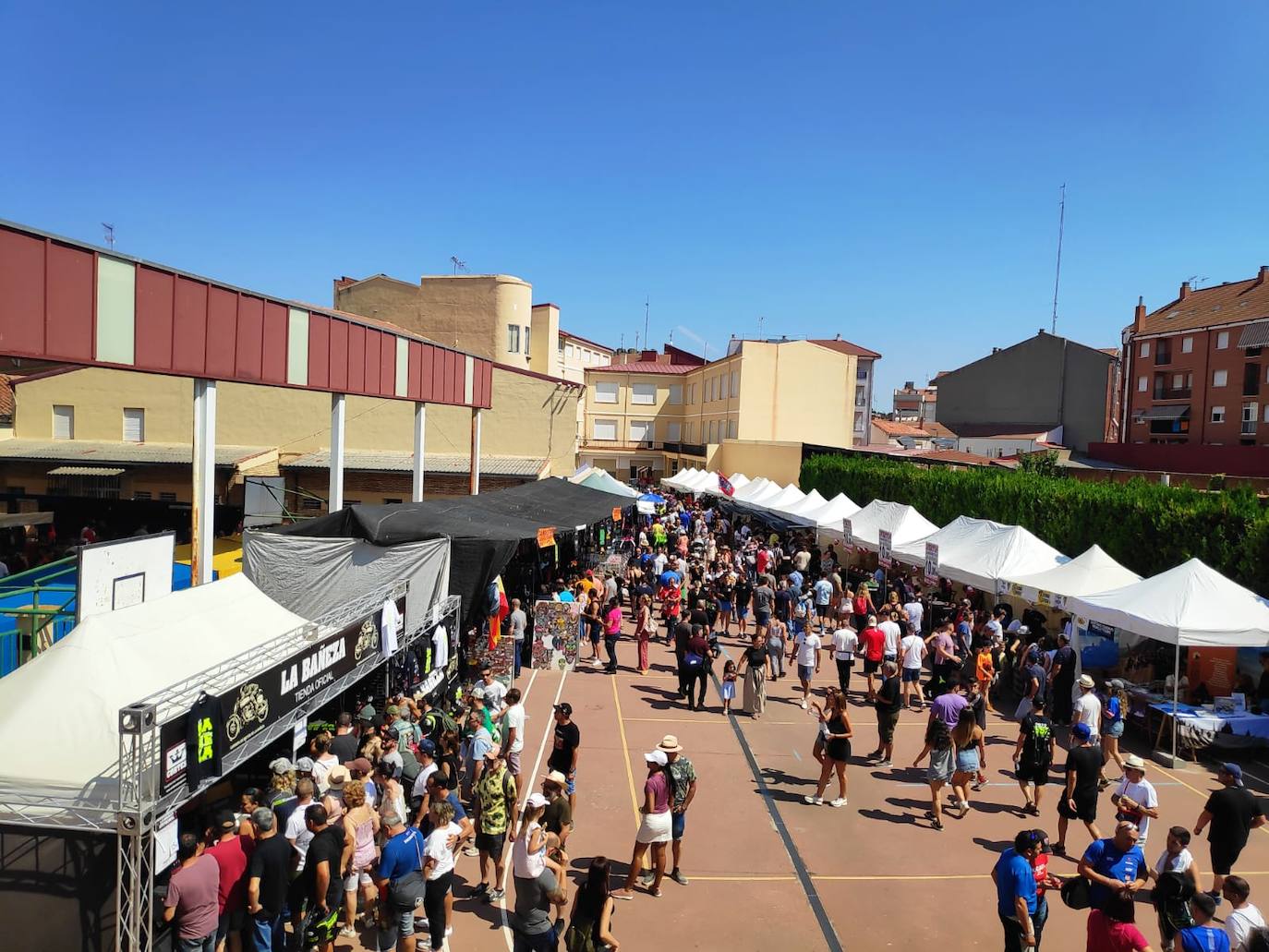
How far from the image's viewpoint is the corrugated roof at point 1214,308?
148 feet

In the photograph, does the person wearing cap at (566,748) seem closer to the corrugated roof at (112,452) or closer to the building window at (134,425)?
the corrugated roof at (112,452)

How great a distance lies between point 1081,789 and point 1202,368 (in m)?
48.2

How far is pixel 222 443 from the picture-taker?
1254 inches

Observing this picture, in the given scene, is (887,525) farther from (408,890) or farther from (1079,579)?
(408,890)

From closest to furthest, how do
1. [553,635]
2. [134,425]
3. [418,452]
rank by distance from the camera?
[553,635], [418,452], [134,425]

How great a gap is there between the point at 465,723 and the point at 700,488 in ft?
84.4

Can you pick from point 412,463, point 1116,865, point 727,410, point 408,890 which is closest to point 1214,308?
point 727,410

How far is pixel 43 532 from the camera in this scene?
2608 centimetres

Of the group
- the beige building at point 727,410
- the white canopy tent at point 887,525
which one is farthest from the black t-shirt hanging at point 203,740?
the beige building at point 727,410

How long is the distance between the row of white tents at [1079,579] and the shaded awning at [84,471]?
22.7m

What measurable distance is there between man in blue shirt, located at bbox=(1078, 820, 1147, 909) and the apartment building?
4549 cm

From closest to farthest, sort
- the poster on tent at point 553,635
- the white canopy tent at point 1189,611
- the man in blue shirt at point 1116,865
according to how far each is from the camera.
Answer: the man in blue shirt at point 1116,865 → the white canopy tent at point 1189,611 → the poster on tent at point 553,635

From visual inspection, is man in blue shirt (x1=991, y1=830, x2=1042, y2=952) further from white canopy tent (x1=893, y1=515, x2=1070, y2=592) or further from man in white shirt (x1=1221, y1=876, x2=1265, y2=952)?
white canopy tent (x1=893, y1=515, x2=1070, y2=592)

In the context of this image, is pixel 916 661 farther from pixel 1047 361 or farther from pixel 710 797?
pixel 1047 361
